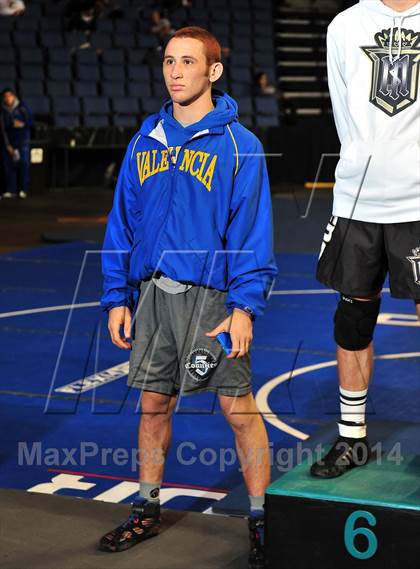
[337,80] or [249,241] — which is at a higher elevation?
[337,80]

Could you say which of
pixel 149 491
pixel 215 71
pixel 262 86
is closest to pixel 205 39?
pixel 215 71

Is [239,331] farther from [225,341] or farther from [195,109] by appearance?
[195,109]

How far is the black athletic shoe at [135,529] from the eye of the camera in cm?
385

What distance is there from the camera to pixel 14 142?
1775 cm

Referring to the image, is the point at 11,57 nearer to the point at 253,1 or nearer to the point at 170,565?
the point at 253,1

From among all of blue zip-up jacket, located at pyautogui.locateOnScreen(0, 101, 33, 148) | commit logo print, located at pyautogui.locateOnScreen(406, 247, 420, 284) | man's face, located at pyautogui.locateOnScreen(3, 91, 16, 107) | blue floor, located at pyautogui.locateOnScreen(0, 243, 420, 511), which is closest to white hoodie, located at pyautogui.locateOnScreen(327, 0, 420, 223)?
commit logo print, located at pyautogui.locateOnScreen(406, 247, 420, 284)

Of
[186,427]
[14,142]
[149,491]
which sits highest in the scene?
[14,142]

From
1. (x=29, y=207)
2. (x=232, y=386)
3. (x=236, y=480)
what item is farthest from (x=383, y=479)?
(x=29, y=207)

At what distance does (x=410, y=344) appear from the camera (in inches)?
296

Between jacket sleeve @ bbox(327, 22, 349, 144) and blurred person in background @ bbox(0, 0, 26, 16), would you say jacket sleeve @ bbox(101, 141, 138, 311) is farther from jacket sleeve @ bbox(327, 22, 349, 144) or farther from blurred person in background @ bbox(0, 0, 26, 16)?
blurred person in background @ bbox(0, 0, 26, 16)

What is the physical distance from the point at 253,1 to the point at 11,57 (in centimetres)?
680

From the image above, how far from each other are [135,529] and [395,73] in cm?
181

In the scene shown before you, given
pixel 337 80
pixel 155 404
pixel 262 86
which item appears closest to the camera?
pixel 337 80

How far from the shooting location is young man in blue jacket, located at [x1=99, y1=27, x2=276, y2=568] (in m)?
3.74
